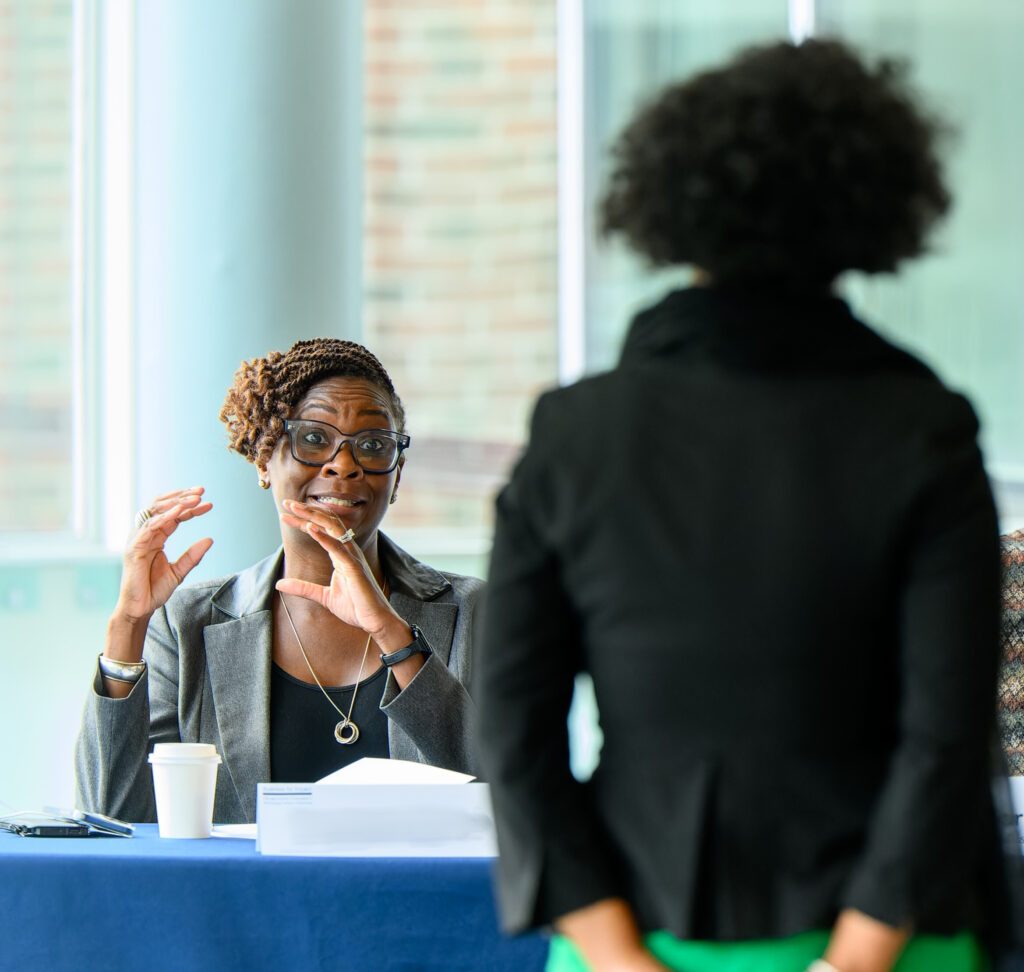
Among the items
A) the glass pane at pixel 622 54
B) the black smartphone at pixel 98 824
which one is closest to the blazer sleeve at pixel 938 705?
the black smartphone at pixel 98 824

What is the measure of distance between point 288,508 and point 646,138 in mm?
1515

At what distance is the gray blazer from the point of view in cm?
218

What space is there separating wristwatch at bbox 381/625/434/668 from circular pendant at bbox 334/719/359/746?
0.19m

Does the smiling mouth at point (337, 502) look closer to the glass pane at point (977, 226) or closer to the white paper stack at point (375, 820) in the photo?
the white paper stack at point (375, 820)

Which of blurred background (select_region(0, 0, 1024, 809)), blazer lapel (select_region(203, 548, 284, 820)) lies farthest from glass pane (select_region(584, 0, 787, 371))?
blazer lapel (select_region(203, 548, 284, 820))

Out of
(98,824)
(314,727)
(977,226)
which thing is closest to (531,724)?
(98,824)

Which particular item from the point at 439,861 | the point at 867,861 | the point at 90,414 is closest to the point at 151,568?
the point at 439,861

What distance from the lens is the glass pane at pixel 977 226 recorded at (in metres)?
4.36

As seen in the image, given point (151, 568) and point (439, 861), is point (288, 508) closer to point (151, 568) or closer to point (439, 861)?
point (151, 568)

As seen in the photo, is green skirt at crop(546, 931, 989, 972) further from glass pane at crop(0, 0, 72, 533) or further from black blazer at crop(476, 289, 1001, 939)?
glass pane at crop(0, 0, 72, 533)

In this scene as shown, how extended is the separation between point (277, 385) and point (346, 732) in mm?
651

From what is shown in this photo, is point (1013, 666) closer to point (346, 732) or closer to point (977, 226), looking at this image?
point (346, 732)

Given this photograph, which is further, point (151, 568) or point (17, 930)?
point (151, 568)

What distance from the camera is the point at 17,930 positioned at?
161 centimetres
